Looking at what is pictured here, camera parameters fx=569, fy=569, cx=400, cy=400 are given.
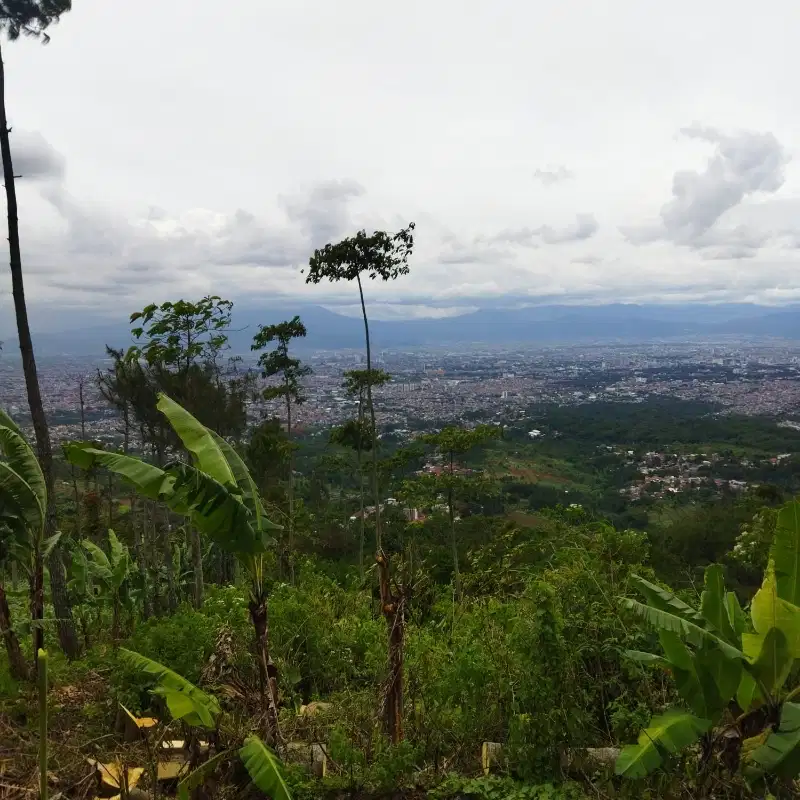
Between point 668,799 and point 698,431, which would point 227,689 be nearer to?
point 668,799

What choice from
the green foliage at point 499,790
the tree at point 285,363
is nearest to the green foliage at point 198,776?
the green foliage at point 499,790

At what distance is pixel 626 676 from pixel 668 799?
3.54 feet

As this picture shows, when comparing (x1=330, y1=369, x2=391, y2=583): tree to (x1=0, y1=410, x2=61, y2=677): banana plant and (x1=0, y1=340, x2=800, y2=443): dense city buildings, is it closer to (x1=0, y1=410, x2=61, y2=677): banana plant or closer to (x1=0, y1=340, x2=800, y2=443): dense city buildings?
(x1=0, y1=340, x2=800, y2=443): dense city buildings

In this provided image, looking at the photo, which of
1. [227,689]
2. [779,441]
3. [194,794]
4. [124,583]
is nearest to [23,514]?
[227,689]

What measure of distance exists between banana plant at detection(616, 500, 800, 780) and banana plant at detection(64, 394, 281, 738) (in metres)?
2.50

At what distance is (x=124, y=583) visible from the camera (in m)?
8.43

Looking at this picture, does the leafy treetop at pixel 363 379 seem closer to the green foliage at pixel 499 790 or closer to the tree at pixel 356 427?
the tree at pixel 356 427

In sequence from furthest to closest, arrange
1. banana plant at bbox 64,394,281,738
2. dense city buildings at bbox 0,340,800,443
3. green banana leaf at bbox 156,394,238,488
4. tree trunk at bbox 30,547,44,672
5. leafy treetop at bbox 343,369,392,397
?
dense city buildings at bbox 0,340,800,443 < leafy treetop at bbox 343,369,392,397 < tree trunk at bbox 30,547,44,672 < green banana leaf at bbox 156,394,238,488 < banana plant at bbox 64,394,281,738

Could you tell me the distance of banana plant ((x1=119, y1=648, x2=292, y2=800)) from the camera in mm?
3320

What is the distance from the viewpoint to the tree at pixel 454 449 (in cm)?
1279

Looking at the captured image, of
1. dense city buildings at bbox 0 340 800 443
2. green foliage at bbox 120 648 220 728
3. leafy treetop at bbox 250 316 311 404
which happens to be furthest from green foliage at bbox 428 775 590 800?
dense city buildings at bbox 0 340 800 443

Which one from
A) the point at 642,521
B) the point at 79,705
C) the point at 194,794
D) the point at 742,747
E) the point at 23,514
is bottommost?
the point at 642,521

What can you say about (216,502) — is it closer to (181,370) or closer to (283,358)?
(181,370)

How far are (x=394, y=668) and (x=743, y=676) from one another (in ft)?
7.55
